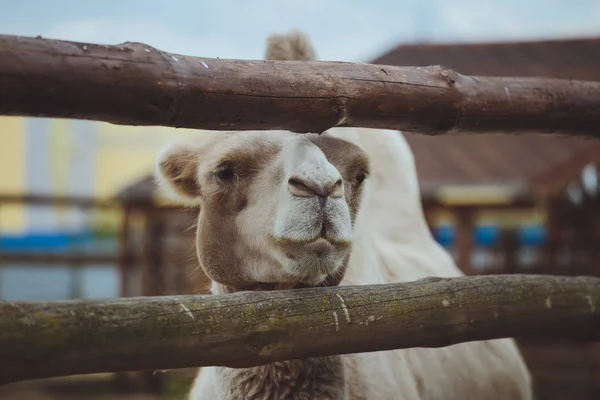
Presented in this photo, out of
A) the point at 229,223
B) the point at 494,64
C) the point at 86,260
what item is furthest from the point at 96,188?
the point at 229,223

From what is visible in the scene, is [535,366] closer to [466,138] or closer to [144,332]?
[466,138]

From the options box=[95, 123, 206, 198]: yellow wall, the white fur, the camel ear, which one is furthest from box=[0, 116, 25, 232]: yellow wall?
the camel ear

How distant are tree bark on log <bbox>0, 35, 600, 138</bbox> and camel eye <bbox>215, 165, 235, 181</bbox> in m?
0.51

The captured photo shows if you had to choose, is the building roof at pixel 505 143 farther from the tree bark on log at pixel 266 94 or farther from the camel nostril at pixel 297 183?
the camel nostril at pixel 297 183

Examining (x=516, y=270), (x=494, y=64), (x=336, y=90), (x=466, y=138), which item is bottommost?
(x=516, y=270)

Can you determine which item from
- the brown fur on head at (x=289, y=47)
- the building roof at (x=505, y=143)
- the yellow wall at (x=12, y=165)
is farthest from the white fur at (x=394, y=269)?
the yellow wall at (x=12, y=165)

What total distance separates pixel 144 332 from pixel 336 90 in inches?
33.0

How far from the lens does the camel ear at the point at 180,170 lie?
2.94 meters

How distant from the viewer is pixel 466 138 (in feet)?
32.3

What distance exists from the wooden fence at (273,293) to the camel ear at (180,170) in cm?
88

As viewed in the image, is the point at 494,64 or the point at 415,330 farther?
the point at 494,64

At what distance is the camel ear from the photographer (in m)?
2.94

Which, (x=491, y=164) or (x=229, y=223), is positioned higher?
(x=491, y=164)

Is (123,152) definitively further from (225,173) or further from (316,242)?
(316,242)
